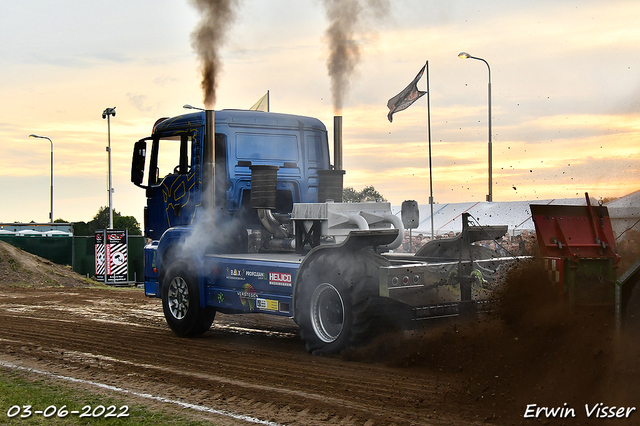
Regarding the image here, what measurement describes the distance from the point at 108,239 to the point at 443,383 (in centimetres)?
2321

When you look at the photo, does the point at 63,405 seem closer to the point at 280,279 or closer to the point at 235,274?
the point at 280,279

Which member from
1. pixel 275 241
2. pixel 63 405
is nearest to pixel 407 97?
pixel 275 241

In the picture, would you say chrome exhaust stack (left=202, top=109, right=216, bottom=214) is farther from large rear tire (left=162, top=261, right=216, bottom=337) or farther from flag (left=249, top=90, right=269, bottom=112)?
flag (left=249, top=90, right=269, bottom=112)

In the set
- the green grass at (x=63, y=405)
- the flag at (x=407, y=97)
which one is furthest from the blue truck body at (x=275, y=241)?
the flag at (x=407, y=97)

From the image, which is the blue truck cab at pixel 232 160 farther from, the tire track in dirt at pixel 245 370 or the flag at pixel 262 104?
the flag at pixel 262 104

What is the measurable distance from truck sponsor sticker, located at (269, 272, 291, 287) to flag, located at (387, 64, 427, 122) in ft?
51.4

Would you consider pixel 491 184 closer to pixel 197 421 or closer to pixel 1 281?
pixel 1 281

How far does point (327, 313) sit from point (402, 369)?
1.39 meters

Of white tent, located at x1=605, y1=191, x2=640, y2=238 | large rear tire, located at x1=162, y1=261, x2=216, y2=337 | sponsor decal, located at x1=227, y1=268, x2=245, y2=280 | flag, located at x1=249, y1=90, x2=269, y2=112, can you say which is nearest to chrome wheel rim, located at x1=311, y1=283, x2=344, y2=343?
sponsor decal, located at x1=227, y1=268, x2=245, y2=280

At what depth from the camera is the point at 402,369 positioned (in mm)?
8266

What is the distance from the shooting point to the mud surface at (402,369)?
6309mm

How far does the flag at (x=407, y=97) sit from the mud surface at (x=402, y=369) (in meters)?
14.8

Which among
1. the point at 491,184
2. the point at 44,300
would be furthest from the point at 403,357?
the point at 491,184

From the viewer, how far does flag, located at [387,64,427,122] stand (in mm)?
24156
